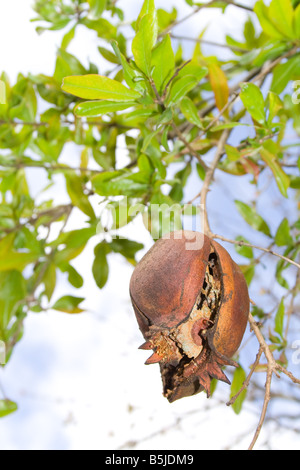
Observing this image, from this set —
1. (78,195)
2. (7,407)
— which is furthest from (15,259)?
(7,407)

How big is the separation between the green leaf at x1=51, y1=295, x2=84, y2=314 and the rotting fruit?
0.50m

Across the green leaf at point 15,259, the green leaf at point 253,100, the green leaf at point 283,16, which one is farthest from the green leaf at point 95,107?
the green leaf at point 15,259

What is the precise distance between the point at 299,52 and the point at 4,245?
0.75 m

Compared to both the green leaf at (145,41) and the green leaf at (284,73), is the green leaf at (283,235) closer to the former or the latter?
the green leaf at (284,73)

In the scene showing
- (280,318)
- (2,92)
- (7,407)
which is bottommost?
(7,407)

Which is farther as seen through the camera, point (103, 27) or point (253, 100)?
point (103, 27)

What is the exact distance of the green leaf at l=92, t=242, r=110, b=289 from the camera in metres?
1.03

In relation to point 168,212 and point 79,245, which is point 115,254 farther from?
point 168,212

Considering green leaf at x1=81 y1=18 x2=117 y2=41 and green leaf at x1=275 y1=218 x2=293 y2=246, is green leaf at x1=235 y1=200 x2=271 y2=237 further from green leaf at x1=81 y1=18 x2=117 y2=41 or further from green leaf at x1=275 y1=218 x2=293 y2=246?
green leaf at x1=81 y1=18 x2=117 y2=41

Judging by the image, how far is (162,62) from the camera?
63 cm

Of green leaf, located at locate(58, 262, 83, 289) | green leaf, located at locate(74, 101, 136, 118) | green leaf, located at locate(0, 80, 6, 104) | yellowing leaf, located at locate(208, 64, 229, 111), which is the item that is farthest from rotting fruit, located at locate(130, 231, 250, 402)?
green leaf, located at locate(0, 80, 6, 104)

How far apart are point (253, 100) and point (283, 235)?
1.16 ft

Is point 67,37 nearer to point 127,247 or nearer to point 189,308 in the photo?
point 127,247

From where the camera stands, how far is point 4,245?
42.6 inches
